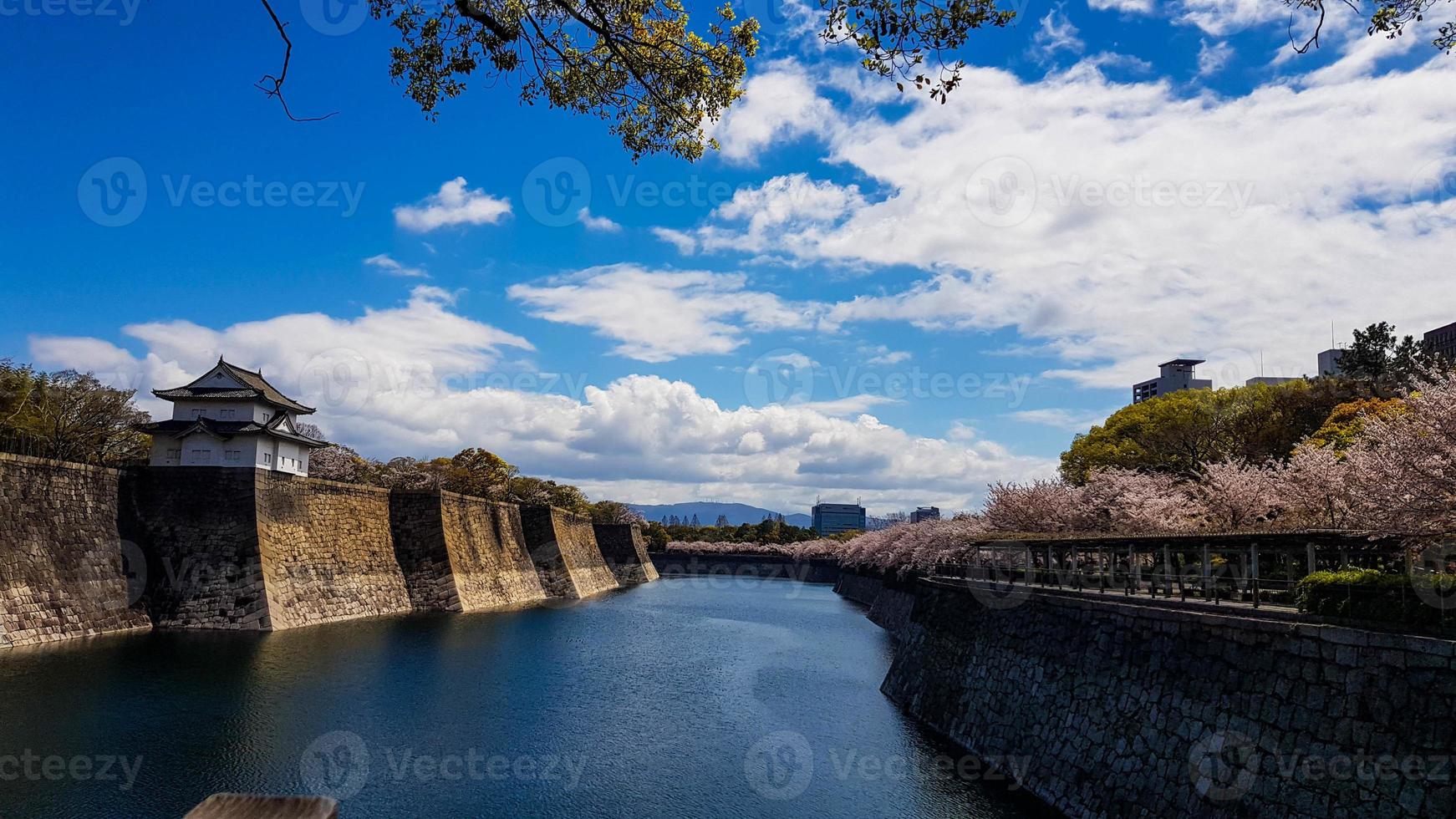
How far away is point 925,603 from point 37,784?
2228 cm

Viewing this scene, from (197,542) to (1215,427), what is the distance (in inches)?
2003

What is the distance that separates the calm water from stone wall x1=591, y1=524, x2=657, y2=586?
52.6 metres

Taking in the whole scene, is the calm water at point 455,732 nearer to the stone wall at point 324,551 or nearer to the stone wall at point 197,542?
the stone wall at point 197,542

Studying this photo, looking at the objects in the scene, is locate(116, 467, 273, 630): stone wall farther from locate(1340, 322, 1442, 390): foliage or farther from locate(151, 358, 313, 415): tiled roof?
locate(1340, 322, 1442, 390): foliage

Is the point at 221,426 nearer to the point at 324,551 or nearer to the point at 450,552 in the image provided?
the point at 324,551

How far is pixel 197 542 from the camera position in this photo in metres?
32.7

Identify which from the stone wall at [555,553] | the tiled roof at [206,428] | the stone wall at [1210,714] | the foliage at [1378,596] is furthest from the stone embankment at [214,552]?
the foliage at [1378,596]

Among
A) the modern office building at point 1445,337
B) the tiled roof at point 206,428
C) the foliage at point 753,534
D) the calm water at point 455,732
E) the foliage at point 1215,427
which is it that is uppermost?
the modern office building at point 1445,337

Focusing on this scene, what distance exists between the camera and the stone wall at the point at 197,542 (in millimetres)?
31516

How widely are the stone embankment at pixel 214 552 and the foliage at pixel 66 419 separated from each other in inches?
199

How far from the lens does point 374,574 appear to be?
4172 cm

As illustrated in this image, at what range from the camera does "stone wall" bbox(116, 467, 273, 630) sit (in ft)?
103

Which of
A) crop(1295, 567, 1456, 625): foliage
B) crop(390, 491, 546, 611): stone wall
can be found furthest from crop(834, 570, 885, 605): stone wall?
crop(1295, 567, 1456, 625): foliage

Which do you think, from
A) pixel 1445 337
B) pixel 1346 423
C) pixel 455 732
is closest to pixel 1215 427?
pixel 1346 423
